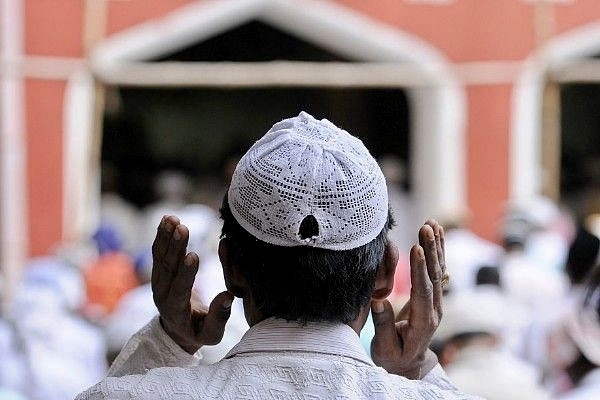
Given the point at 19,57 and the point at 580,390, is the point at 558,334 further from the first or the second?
the point at 19,57

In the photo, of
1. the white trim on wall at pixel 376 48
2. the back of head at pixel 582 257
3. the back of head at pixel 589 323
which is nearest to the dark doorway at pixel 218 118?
the white trim on wall at pixel 376 48

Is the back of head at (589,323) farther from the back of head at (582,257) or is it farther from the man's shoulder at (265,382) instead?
the man's shoulder at (265,382)

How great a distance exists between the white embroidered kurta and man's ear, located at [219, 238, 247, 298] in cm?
6

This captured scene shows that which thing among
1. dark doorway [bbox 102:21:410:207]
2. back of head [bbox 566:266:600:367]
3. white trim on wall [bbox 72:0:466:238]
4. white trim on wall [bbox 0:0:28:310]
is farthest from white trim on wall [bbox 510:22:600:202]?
back of head [bbox 566:266:600:367]

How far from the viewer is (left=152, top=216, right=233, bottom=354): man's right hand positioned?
1.50 metres

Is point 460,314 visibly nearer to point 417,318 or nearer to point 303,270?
point 417,318

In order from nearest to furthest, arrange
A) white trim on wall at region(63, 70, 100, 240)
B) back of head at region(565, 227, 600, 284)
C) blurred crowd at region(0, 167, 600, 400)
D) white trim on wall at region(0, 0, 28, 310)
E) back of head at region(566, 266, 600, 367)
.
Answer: back of head at region(566, 266, 600, 367), blurred crowd at region(0, 167, 600, 400), back of head at region(565, 227, 600, 284), white trim on wall at region(0, 0, 28, 310), white trim on wall at region(63, 70, 100, 240)

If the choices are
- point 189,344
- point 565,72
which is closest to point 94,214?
point 565,72

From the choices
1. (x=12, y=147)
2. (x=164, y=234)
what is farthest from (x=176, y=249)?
(x=12, y=147)

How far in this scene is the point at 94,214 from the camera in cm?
848

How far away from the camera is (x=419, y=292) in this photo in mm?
1499

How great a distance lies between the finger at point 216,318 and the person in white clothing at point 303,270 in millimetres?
23

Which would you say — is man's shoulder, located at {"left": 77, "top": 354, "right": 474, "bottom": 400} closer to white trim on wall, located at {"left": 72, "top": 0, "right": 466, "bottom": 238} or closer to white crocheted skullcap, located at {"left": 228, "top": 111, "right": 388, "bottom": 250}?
white crocheted skullcap, located at {"left": 228, "top": 111, "right": 388, "bottom": 250}

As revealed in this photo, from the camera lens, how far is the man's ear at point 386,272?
147 centimetres
